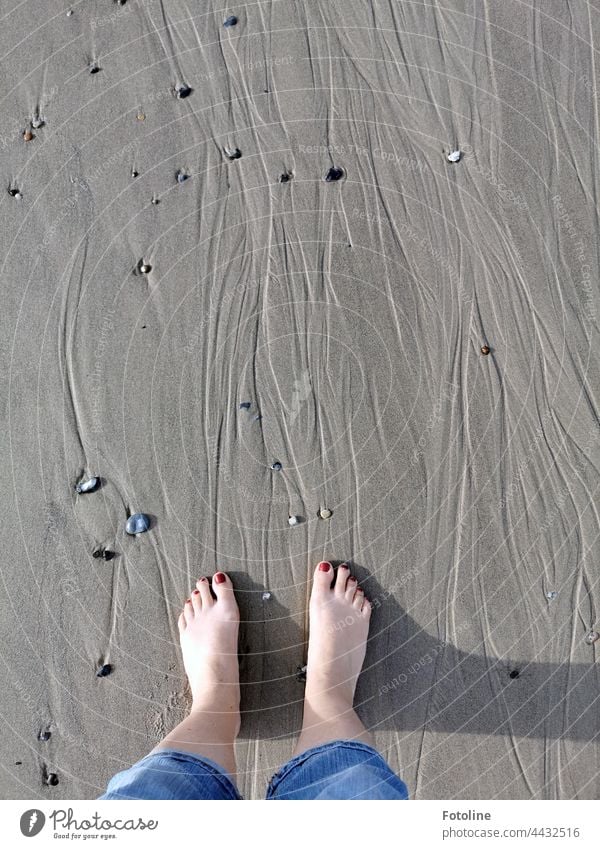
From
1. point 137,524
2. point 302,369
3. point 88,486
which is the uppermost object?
point 302,369

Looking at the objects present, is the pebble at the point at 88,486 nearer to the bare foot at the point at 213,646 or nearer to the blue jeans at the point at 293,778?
the bare foot at the point at 213,646

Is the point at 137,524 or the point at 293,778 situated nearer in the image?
the point at 293,778

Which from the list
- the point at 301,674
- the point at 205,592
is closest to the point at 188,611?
the point at 205,592

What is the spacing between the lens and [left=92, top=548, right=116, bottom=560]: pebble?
2.97 m

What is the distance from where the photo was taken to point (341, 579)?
294cm

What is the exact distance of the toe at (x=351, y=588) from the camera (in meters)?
2.91

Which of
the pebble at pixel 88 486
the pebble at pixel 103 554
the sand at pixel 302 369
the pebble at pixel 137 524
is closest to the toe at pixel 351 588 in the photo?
the sand at pixel 302 369

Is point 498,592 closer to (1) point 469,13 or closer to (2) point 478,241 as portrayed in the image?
(2) point 478,241

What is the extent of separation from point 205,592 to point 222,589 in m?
0.08

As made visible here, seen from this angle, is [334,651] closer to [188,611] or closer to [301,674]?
[301,674]

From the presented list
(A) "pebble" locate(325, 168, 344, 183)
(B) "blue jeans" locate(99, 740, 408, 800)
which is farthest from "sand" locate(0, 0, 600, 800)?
(B) "blue jeans" locate(99, 740, 408, 800)

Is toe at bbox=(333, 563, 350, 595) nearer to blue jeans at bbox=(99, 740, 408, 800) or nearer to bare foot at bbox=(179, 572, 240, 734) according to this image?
bare foot at bbox=(179, 572, 240, 734)
